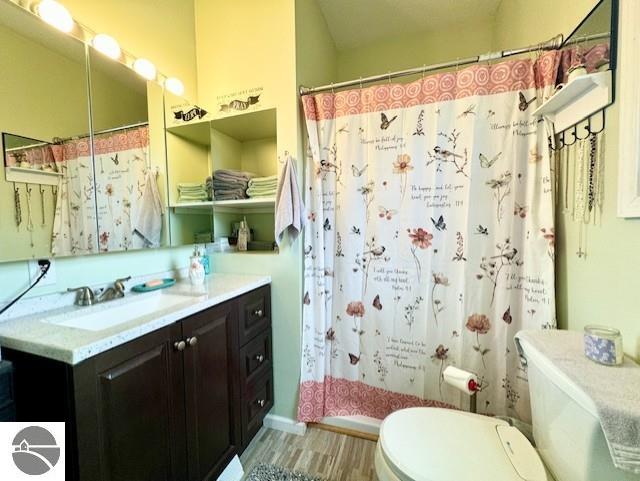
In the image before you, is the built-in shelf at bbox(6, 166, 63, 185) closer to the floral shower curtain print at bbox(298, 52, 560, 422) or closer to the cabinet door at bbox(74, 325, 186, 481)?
the cabinet door at bbox(74, 325, 186, 481)

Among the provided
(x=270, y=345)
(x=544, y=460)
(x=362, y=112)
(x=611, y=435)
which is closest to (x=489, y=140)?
(x=362, y=112)

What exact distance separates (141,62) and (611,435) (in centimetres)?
231

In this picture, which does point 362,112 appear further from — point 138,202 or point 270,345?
point 270,345

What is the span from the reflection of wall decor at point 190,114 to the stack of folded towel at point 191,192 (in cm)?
40

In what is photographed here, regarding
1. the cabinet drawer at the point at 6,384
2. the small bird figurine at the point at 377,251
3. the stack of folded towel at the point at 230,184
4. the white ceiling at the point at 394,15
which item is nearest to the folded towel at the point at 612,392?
the small bird figurine at the point at 377,251

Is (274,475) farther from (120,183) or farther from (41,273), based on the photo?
(120,183)

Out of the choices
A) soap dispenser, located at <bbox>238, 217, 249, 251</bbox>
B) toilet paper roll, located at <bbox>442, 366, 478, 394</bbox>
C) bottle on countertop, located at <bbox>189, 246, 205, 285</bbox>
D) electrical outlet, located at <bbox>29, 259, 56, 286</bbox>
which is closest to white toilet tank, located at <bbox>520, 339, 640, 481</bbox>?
toilet paper roll, located at <bbox>442, 366, 478, 394</bbox>

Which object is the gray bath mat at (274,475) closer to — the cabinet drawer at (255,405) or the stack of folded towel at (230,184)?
the cabinet drawer at (255,405)

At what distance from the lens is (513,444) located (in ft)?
3.02

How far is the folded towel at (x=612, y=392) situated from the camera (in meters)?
0.59

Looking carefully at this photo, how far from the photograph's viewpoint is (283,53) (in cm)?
152

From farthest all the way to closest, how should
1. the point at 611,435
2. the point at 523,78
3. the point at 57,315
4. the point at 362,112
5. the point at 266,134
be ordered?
the point at 266,134
the point at 362,112
the point at 523,78
the point at 57,315
the point at 611,435

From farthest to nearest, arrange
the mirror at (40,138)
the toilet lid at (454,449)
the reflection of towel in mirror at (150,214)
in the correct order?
the reflection of towel in mirror at (150,214) → the mirror at (40,138) → the toilet lid at (454,449)

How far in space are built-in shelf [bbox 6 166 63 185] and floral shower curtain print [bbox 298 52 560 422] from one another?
1.12 meters
